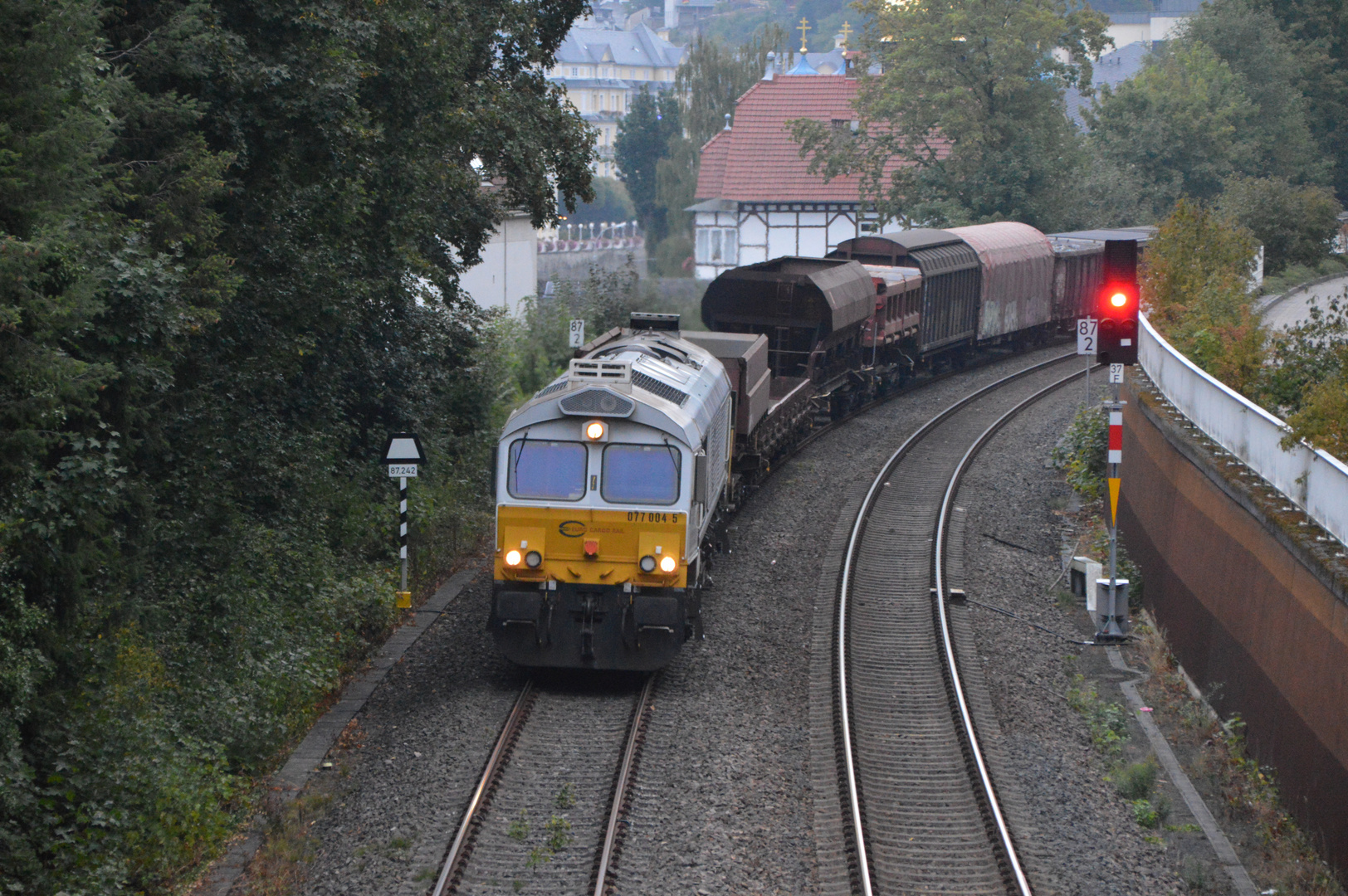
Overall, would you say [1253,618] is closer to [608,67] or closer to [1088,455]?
[1088,455]

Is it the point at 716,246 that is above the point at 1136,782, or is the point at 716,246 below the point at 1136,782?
above

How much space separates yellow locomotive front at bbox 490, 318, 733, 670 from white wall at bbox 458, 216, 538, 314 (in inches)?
747

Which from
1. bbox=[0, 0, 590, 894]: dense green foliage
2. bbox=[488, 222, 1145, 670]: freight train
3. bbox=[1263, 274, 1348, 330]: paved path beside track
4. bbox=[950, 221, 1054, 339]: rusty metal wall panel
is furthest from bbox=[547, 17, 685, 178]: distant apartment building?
bbox=[0, 0, 590, 894]: dense green foliage

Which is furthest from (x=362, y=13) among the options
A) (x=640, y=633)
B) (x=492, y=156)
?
(x=640, y=633)

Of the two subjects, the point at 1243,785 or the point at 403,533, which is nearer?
the point at 1243,785

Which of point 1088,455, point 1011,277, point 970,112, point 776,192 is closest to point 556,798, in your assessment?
point 1088,455

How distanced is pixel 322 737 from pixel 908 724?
5.57m

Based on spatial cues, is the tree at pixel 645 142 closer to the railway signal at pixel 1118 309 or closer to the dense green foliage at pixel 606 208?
the dense green foliage at pixel 606 208

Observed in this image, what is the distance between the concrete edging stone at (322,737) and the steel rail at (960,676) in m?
5.74

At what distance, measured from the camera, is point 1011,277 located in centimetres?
3456

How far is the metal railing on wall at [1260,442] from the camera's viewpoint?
35.7 feet

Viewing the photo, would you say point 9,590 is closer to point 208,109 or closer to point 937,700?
point 208,109

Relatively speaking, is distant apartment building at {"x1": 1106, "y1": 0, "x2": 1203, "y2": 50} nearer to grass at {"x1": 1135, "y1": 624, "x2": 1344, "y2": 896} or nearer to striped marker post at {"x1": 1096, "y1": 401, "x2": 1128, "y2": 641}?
striped marker post at {"x1": 1096, "y1": 401, "x2": 1128, "y2": 641}

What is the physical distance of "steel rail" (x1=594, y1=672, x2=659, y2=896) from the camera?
933 centimetres
